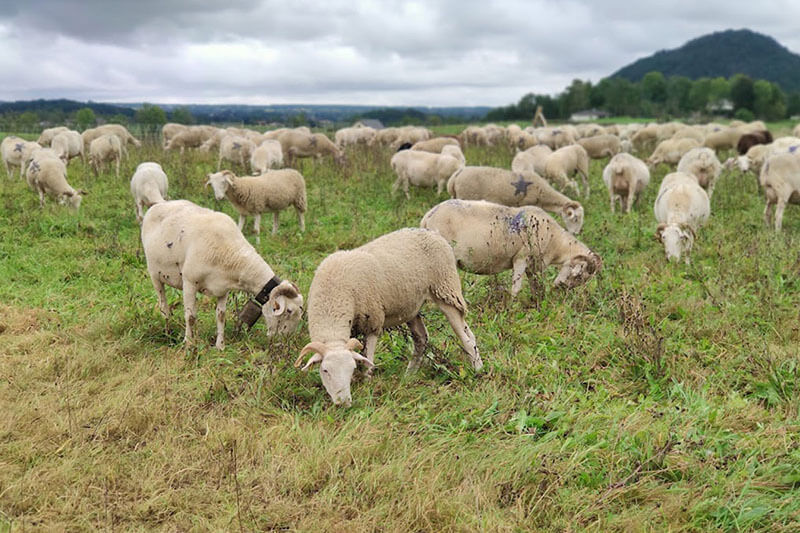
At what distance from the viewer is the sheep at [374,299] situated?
4.44 meters

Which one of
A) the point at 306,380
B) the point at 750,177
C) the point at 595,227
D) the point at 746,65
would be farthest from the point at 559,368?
the point at 746,65

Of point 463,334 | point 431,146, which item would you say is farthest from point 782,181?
point 431,146

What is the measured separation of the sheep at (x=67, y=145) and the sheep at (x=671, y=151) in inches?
738

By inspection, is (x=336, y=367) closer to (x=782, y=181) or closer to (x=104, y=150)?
(x=782, y=181)

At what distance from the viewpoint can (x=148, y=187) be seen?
1097 centimetres

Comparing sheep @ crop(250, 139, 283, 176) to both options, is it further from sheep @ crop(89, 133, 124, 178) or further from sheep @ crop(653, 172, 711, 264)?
sheep @ crop(653, 172, 711, 264)

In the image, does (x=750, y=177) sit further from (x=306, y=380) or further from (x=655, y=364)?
(x=306, y=380)

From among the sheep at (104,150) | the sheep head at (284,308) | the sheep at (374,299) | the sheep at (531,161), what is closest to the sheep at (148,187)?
the sheep at (104,150)


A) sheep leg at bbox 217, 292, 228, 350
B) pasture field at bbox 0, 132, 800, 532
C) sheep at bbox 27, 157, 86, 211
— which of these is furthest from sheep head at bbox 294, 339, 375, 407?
sheep at bbox 27, 157, 86, 211

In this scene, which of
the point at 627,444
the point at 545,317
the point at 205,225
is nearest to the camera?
the point at 627,444

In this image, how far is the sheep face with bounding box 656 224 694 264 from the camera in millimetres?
8727

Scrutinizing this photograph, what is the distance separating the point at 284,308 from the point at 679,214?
7.30m

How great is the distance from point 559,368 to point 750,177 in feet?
50.2

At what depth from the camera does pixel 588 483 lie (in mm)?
3592
